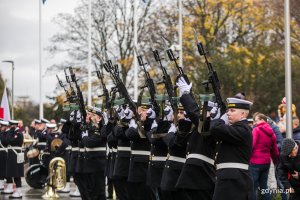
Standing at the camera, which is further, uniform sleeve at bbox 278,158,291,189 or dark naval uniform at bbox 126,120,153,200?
dark naval uniform at bbox 126,120,153,200

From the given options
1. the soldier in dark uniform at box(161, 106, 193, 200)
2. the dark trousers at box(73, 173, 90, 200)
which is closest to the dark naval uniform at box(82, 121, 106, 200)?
the dark trousers at box(73, 173, 90, 200)

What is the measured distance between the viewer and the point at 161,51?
37.5 metres

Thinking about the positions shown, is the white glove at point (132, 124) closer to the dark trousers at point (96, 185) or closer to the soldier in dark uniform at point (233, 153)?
the dark trousers at point (96, 185)

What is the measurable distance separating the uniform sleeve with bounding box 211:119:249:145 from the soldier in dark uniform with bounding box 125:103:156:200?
11.3 feet

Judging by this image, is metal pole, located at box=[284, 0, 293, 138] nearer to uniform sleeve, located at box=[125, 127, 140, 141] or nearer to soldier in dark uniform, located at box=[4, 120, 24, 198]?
uniform sleeve, located at box=[125, 127, 140, 141]

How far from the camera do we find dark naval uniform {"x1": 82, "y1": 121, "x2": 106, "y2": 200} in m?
15.4

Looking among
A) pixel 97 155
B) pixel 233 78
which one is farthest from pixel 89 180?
pixel 233 78

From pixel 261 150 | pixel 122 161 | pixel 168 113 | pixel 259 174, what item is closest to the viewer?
pixel 168 113

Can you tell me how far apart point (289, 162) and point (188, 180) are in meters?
1.63

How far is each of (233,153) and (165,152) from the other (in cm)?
278

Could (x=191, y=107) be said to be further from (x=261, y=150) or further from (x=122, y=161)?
(x=261, y=150)

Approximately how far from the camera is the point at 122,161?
1416 centimetres

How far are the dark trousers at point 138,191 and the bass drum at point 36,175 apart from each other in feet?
29.6

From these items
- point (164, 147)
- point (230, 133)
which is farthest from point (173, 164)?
point (230, 133)
